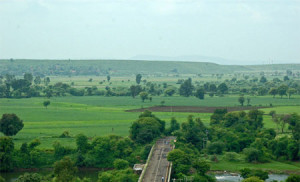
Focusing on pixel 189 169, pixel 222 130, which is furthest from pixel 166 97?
pixel 189 169

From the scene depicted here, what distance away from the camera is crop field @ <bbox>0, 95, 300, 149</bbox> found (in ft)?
194

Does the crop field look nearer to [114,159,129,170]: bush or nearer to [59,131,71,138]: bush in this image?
[59,131,71,138]: bush

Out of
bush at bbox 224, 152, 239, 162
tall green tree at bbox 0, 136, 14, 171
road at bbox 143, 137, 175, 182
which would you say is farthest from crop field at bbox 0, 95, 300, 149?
bush at bbox 224, 152, 239, 162

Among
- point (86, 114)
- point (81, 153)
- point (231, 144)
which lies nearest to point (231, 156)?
point (231, 144)

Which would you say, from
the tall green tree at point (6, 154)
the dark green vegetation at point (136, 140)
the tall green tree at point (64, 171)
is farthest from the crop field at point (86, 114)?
the tall green tree at point (64, 171)

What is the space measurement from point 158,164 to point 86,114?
35.6 meters

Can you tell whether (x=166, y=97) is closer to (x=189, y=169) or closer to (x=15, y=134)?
(x=15, y=134)

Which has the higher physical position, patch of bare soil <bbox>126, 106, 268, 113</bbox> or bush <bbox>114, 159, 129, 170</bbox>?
patch of bare soil <bbox>126, 106, 268, 113</bbox>

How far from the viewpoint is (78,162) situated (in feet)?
156

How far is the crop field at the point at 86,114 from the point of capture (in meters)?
59.1

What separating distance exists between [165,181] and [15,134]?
80.1ft

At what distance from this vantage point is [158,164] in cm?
4441

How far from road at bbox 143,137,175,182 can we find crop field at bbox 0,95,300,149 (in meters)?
6.97

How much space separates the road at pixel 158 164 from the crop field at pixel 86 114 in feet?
22.9
